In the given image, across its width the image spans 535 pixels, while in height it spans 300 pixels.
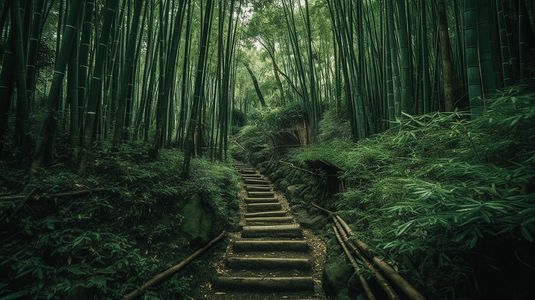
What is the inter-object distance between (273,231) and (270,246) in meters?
0.34

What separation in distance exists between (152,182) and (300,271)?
194 centimetres

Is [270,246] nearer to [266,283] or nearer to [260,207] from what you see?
[266,283]

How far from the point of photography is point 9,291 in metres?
1.27

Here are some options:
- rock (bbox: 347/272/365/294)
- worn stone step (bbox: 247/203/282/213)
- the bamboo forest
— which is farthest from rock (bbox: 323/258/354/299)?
worn stone step (bbox: 247/203/282/213)

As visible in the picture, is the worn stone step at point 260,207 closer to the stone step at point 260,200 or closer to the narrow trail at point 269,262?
the narrow trail at point 269,262

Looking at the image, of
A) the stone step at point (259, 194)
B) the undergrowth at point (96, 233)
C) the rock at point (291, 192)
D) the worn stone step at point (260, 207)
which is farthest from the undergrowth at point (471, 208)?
the stone step at point (259, 194)

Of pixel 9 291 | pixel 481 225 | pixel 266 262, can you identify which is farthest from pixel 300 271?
pixel 9 291

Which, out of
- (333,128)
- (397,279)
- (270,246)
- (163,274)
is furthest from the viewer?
(333,128)

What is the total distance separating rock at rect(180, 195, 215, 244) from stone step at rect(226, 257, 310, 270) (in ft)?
1.43

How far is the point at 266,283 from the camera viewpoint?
226 centimetres

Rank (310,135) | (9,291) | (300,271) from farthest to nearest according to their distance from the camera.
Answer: (310,135)
(300,271)
(9,291)

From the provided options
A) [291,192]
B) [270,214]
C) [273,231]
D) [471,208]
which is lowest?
[273,231]

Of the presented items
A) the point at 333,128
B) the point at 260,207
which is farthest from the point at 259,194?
the point at 333,128

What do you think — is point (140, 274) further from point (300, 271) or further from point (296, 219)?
point (296, 219)
